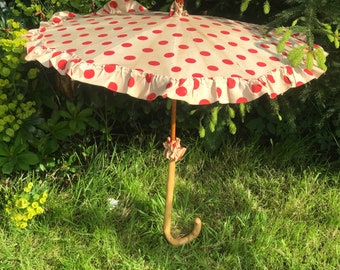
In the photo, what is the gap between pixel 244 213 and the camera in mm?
2852

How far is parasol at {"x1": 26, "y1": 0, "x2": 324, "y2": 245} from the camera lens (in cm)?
173

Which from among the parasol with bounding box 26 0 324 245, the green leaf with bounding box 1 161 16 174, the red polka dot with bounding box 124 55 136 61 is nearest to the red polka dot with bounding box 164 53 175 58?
the parasol with bounding box 26 0 324 245

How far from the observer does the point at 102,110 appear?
129 inches

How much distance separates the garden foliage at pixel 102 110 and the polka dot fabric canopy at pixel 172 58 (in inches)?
18.8

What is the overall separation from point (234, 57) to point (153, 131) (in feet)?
5.27

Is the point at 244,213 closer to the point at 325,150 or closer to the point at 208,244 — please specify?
the point at 208,244

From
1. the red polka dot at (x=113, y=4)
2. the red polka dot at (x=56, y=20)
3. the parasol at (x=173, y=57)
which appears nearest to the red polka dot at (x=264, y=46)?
the parasol at (x=173, y=57)

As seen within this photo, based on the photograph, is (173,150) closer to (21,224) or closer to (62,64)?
(62,64)

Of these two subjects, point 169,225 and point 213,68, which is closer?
point 213,68

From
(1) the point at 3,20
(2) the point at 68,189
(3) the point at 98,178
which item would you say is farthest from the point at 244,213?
(1) the point at 3,20

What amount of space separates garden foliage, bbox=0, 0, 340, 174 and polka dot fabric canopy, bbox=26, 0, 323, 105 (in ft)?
1.57

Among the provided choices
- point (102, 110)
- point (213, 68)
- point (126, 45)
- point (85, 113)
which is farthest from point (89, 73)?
point (102, 110)

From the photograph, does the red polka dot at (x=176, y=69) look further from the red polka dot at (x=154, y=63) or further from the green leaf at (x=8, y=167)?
the green leaf at (x=8, y=167)

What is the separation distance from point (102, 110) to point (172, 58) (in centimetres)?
155
